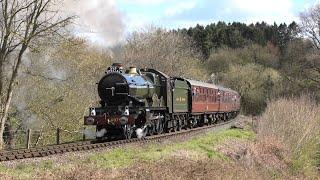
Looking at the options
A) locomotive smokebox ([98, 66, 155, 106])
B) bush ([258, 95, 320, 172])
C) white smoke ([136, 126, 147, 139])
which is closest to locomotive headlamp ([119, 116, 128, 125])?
white smoke ([136, 126, 147, 139])

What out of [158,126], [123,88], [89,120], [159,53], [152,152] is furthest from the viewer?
[159,53]

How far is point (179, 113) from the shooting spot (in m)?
26.7

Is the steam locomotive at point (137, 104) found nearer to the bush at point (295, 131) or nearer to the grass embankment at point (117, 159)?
the grass embankment at point (117, 159)

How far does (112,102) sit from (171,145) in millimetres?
3595

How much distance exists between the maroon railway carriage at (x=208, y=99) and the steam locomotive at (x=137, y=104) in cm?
165

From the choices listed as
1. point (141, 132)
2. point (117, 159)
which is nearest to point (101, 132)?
point (141, 132)

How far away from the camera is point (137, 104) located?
70.9ft

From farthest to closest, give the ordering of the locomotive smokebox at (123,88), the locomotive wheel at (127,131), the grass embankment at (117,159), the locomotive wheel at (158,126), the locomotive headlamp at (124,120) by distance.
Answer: the locomotive wheel at (158,126)
the locomotive smokebox at (123,88)
the locomotive wheel at (127,131)
the locomotive headlamp at (124,120)
the grass embankment at (117,159)

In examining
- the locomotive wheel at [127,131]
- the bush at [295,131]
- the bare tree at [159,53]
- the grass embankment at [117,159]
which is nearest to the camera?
the grass embankment at [117,159]

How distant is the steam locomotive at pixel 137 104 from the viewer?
68.2 ft

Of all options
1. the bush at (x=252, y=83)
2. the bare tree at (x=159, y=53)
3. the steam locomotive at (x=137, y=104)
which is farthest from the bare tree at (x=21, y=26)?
the bush at (x=252, y=83)

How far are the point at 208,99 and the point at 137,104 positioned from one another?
548 inches

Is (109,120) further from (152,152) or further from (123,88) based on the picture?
(152,152)

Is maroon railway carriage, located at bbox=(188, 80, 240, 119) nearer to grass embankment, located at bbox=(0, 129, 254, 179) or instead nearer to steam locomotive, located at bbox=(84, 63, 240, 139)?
steam locomotive, located at bbox=(84, 63, 240, 139)
